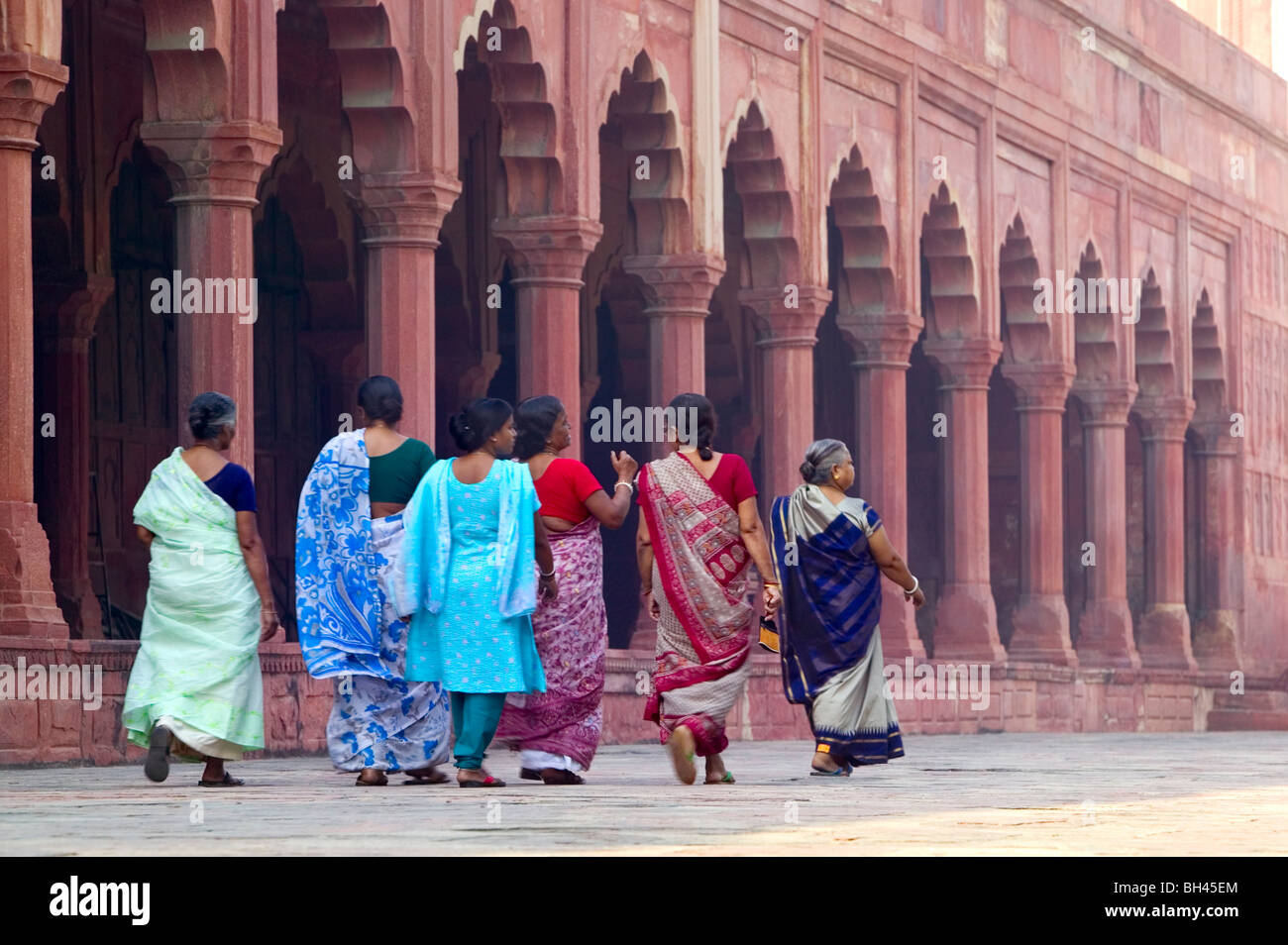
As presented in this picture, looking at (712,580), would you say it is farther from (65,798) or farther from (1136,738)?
(1136,738)

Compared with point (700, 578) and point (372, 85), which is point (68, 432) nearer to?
point (372, 85)

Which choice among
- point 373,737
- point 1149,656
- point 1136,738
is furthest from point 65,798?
point 1149,656

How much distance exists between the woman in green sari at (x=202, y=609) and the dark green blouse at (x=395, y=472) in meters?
0.45

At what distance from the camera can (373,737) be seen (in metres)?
→ 9.09

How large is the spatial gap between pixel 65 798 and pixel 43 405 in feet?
32.1

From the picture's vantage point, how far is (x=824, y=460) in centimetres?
1025

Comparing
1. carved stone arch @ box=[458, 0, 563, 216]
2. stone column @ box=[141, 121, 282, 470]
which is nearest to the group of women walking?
stone column @ box=[141, 121, 282, 470]

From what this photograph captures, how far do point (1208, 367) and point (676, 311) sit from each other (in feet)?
44.0

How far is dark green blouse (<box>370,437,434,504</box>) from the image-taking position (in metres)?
9.23

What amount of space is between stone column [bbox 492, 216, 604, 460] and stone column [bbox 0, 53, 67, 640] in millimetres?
5047

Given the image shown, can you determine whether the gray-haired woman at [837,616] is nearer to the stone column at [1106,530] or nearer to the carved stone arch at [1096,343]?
the stone column at [1106,530]

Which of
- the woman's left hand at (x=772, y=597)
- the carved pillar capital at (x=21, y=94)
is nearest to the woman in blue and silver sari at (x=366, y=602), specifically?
the woman's left hand at (x=772, y=597)

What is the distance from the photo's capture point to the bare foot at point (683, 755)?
9383 mm

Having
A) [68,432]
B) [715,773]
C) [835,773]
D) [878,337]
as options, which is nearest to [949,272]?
[878,337]
